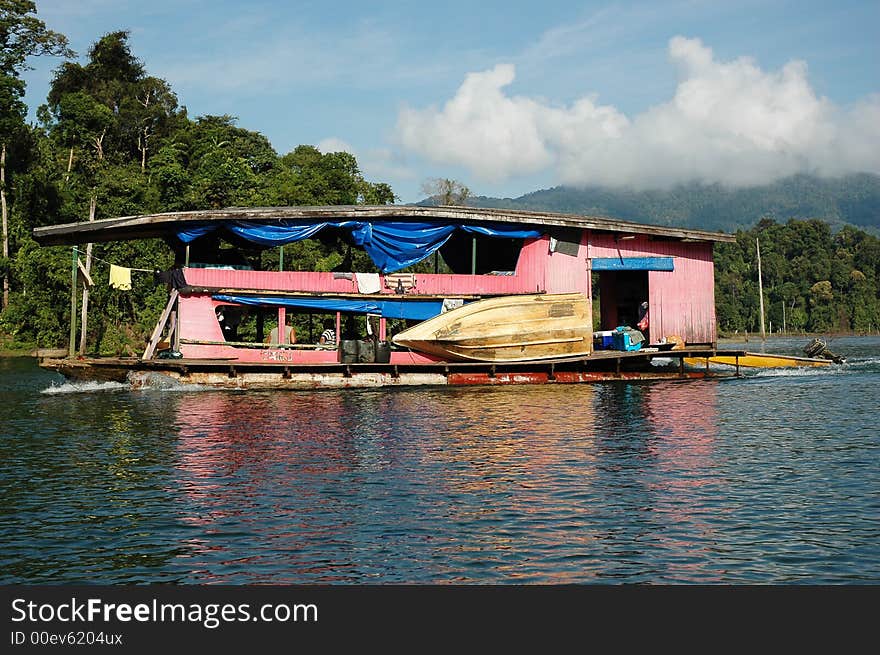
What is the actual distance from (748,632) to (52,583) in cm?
760

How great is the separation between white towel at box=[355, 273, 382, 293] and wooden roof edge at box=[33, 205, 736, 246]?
7.11 feet

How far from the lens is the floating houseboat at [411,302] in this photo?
29453 millimetres

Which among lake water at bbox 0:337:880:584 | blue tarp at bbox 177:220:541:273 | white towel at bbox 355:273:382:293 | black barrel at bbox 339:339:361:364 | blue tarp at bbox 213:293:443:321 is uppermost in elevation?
blue tarp at bbox 177:220:541:273

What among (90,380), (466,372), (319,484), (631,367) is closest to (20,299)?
(90,380)

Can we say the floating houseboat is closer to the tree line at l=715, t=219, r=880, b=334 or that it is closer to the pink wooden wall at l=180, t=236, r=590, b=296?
the pink wooden wall at l=180, t=236, r=590, b=296

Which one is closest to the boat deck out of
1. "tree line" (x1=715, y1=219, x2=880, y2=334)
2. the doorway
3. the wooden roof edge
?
the wooden roof edge

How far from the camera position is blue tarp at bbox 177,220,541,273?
30750mm

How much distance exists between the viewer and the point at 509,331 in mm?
30188

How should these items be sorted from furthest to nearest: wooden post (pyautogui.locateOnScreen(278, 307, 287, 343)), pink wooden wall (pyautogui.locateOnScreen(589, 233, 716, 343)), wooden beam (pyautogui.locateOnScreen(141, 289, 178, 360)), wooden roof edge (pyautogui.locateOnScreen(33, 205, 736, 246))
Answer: pink wooden wall (pyautogui.locateOnScreen(589, 233, 716, 343)) → wooden post (pyautogui.locateOnScreen(278, 307, 287, 343)) → wooden roof edge (pyautogui.locateOnScreen(33, 205, 736, 246)) → wooden beam (pyautogui.locateOnScreen(141, 289, 178, 360))

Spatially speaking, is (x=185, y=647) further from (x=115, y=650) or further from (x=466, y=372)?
(x=466, y=372)

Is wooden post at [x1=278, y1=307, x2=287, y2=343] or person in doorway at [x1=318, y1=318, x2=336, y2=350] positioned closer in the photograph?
wooden post at [x1=278, y1=307, x2=287, y2=343]

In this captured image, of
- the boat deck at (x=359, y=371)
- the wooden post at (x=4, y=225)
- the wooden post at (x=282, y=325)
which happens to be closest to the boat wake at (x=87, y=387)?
the boat deck at (x=359, y=371)

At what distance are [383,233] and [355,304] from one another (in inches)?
112

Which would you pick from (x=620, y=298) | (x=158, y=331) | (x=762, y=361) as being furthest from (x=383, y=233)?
(x=762, y=361)
